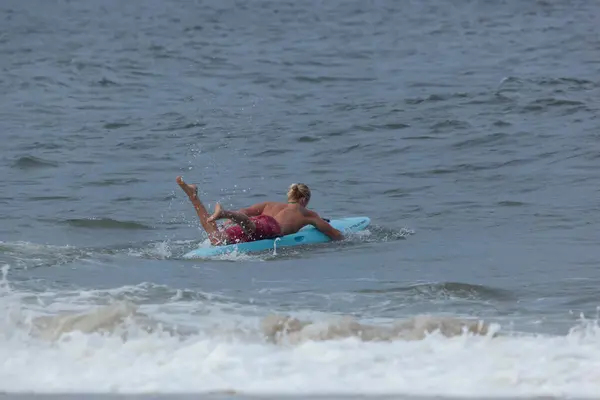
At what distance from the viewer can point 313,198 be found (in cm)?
1548

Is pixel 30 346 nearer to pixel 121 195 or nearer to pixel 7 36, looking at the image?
pixel 121 195

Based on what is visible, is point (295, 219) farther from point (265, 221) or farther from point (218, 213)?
point (218, 213)

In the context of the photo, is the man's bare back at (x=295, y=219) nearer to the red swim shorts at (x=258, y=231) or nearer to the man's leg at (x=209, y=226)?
the red swim shorts at (x=258, y=231)

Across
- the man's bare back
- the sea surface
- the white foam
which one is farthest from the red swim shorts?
the white foam

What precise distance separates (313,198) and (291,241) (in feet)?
11.5

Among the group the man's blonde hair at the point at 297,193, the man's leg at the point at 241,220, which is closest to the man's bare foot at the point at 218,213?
the man's leg at the point at 241,220

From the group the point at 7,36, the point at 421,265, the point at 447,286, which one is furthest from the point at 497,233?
the point at 7,36

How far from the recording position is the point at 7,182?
53.6 feet

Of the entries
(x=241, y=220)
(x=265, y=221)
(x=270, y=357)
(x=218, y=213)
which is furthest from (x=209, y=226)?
(x=270, y=357)

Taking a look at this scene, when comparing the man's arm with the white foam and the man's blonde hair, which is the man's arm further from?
the white foam

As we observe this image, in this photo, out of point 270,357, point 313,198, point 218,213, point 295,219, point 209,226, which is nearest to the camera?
point 270,357

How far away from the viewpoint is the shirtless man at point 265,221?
11758 millimetres

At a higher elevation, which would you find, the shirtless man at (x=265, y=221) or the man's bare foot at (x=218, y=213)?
the shirtless man at (x=265, y=221)

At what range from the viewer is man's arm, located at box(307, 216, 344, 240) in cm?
1209
